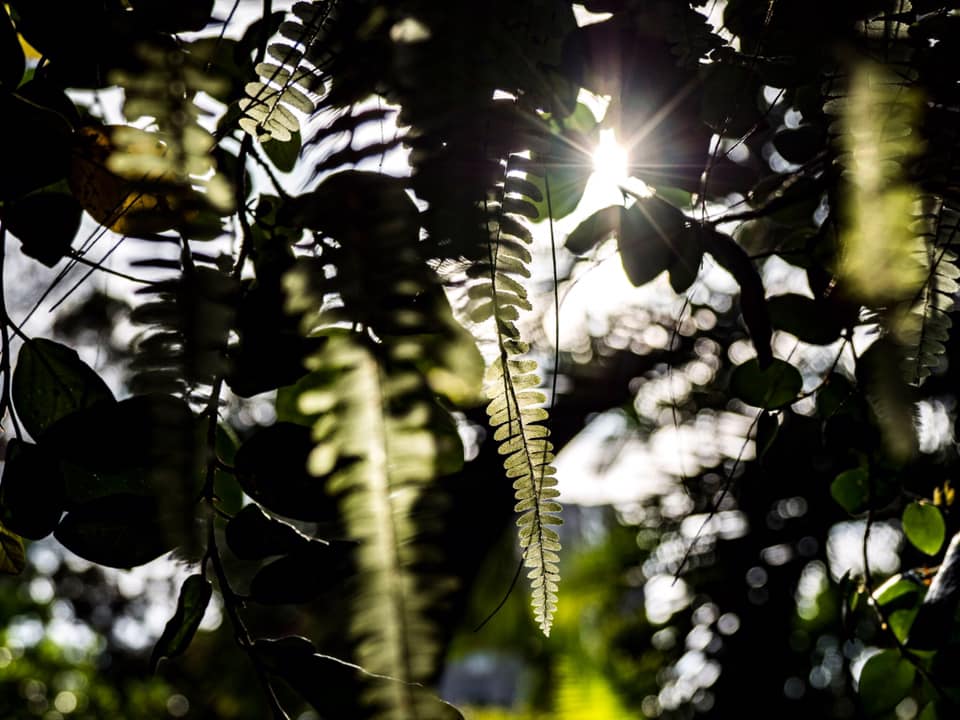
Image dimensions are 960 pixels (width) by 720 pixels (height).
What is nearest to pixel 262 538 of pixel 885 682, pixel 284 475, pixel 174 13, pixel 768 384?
pixel 284 475

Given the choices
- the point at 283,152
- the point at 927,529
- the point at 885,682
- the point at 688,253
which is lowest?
the point at 885,682

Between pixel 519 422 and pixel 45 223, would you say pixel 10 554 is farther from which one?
pixel 519 422

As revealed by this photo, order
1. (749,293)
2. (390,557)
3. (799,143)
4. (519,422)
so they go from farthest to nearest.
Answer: (799,143) → (749,293) → (519,422) → (390,557)

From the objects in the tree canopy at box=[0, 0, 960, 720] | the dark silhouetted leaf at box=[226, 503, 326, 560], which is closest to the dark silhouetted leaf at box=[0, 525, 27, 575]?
the tree canopy at box=[0, 0, 960, 720]

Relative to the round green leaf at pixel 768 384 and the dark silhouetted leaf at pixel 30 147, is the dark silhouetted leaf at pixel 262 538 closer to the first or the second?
the dark silhouetted leaf at pixel 30 147

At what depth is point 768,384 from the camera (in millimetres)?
493

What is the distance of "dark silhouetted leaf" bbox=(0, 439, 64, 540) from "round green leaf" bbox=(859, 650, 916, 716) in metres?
0.55

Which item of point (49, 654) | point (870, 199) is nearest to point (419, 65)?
point (870, 199)

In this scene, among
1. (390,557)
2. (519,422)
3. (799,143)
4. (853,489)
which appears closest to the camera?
(390,557)

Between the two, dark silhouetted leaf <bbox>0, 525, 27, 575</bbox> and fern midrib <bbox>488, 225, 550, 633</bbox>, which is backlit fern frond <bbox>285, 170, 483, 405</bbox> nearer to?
fern midrib <bbox>488, 225, 550, 633</bbox>

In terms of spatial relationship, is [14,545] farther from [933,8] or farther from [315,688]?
[933,8]

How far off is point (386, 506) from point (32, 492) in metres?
0.27

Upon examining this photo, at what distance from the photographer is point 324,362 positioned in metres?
0.19

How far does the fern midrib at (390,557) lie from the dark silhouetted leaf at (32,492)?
0.83 ft
